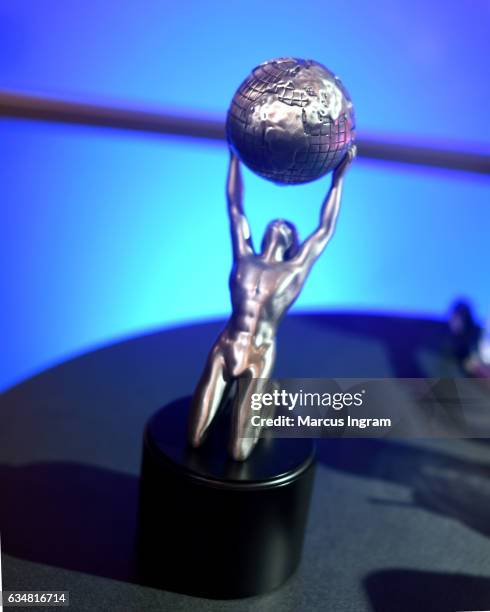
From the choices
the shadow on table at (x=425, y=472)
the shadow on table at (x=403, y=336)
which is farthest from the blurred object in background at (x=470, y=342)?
the shadow on table at (x=425, y=472)

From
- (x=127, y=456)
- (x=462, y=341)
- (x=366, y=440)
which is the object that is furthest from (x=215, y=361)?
(x=462, y=341)

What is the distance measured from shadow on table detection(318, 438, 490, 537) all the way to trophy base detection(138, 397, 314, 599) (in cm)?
37

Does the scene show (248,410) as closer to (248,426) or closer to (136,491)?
(248,426)

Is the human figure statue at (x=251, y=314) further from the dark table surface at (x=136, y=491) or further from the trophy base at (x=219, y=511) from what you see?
the dark table surface at (x=136, y=491)

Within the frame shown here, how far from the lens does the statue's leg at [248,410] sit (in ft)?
4.20

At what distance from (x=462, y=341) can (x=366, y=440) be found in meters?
0.51

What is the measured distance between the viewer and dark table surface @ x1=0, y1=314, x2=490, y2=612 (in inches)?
52.9

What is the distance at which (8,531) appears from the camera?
140cm

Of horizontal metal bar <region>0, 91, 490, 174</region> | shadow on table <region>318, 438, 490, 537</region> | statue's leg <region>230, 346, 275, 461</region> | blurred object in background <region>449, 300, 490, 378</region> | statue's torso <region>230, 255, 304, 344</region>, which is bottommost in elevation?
shadow on table <region>318, 438, 490, 537</region>

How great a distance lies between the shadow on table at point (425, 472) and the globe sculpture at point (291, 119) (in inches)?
30.0

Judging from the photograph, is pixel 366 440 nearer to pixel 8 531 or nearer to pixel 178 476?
pixel 178 476

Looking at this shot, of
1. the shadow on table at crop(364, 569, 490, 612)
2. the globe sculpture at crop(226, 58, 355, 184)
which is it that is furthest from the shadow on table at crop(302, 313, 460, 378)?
the globe sculpture at crop(226, 58, 355, 184)

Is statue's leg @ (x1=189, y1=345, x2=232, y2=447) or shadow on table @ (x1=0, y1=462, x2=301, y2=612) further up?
statue's leg @ (x1=189, y1=345, x2=232, y2=447)

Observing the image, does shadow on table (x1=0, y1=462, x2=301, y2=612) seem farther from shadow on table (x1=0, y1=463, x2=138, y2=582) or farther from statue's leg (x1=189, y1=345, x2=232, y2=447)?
statue's leg (x1=189, y1=345, x2=232, y2=447)
